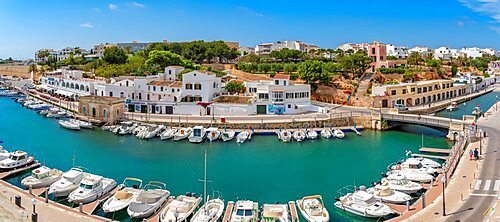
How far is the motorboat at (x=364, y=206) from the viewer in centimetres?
2092

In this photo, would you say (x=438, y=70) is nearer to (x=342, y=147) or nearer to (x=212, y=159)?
(x=342, y=147)

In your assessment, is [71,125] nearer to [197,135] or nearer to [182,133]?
[182,133]

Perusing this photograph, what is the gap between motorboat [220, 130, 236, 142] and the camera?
134 ft

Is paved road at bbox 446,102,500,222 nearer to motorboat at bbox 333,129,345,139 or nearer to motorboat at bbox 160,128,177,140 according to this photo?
motorboat at bbox 333,129,345,139

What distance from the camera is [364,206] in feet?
70.7

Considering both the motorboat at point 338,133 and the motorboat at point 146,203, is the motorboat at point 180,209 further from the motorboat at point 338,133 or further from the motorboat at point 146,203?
the motorboat at point 338,133

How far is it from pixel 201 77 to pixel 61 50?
336 feet

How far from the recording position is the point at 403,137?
4194 centimetres

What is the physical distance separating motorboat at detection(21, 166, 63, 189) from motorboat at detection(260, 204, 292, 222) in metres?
13.8

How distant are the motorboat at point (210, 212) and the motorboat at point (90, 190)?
6.44 meters

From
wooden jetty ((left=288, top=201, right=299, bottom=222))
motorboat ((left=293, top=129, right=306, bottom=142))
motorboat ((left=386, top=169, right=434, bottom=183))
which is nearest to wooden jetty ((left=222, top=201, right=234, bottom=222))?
wooden jetty ((left=288, top=201, right=299, bottom=222))

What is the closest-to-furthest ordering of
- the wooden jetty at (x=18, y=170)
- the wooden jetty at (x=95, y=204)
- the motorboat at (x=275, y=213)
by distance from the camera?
the motorboat at (x=275, y=213)
the wooden jetty at (x=95, y=204)
the wooden jetty at (x=18, y=170)

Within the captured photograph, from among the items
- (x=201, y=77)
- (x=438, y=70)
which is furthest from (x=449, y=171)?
(x=438, y=70)

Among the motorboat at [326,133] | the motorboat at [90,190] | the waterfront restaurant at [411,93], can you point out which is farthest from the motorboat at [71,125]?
the waterfront restaurant at [411,93]
